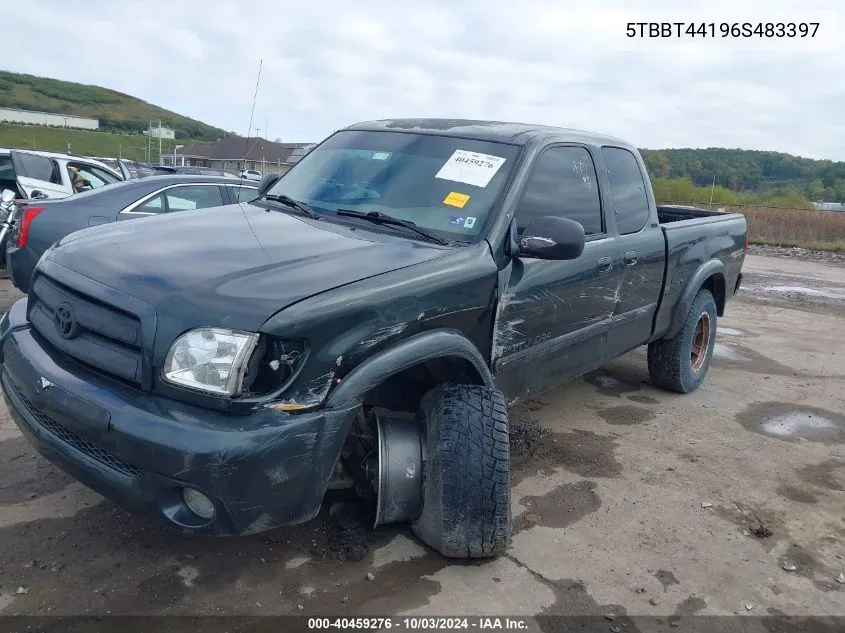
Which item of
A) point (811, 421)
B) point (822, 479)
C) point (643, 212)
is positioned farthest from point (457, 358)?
point (811, 421)

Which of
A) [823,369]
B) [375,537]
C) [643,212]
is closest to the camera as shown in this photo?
[375,537]

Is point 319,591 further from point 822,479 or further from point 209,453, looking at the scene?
point 822,479

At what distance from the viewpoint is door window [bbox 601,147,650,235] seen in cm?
432

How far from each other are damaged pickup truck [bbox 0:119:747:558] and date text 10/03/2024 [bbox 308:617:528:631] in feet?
1.14

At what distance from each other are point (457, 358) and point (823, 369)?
533 centimetres

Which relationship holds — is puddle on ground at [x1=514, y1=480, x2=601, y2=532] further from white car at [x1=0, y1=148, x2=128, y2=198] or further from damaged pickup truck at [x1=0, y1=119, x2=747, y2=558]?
white car at [x1=0, y1=148, x2=128, y2=198]

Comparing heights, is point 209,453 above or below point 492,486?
above

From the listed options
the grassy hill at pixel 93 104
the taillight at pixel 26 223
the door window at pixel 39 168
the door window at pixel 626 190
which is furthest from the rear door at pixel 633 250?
the grassy hill at pixel 93 104

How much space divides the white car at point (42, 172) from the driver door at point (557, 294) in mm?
8209

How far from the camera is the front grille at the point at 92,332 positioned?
7.80ft

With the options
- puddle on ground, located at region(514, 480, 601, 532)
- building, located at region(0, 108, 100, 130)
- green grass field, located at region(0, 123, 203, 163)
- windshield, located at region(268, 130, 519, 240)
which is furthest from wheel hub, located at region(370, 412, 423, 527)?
building, located at region(0, 108, 100, 130)

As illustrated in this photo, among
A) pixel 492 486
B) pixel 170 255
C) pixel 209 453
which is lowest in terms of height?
pixel 492 486

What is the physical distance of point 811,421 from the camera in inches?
205

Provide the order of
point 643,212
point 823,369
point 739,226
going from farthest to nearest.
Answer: point 823,369
point 739,226
point 643,212
